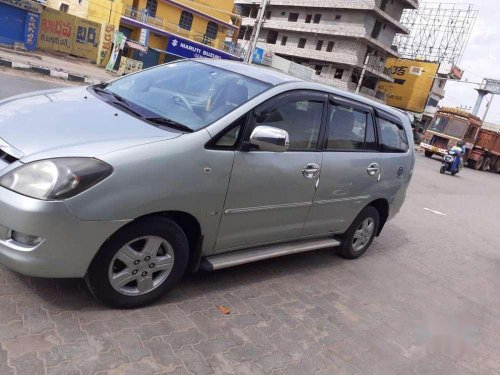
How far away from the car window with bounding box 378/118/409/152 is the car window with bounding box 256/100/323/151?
3.95ft

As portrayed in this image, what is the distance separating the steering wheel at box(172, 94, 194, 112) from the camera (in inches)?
139

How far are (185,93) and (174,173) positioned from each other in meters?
1.02

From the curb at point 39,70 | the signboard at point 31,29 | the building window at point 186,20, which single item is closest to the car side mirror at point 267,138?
the curb at point 39,70

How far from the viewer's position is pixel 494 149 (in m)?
29.4

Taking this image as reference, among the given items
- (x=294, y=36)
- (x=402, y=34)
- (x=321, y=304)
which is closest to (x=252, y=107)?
(x=321, y=304)

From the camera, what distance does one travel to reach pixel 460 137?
2633 centimetres

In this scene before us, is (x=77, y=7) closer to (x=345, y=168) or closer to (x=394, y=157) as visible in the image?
(x=394, y=157)

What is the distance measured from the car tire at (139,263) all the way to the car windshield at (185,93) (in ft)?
2.50

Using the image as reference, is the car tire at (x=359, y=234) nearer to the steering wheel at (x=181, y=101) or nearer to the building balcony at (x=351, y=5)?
the steering wheel at (x=181, y=101)

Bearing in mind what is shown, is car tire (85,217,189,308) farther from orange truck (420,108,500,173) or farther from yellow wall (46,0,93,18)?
yellow wall (46,0,93,18)

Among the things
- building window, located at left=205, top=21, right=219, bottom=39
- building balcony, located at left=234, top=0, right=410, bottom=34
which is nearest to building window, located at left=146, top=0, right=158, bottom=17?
building window, located at left=205, top=21, right=219, bottom=39

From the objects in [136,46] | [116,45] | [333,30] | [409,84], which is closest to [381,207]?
[116,45]

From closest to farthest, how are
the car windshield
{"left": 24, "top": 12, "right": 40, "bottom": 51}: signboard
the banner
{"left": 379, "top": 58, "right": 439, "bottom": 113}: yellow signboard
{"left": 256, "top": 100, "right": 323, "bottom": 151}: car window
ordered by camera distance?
the car windshield
{"left": 256, "top": 100, "right": 323, "bottom": 151}: car window
{"left": 24, "top": 12, "right": 40, "bottom": 51}: signboard
the banner
{"left": 379, "top": 58, "right": 439, "bottom": 113}: yellow signboard

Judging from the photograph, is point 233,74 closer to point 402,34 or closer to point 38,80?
point 38,80
